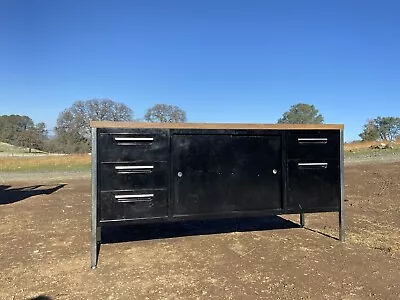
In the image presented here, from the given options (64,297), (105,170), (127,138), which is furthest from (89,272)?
(127,138)

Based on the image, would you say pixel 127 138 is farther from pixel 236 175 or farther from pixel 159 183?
pixel 236 175

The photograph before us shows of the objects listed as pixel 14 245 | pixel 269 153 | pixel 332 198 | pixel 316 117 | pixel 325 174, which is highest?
pixel 316 117

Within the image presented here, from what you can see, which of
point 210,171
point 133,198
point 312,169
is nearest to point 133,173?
Result: point 133,198

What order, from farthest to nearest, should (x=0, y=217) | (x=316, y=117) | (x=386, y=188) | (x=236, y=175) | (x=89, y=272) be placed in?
(x=316, y=117) → (x=386, y=188) → (x=0, y=217) → (x=236, y=175) → (x=89, y=272)

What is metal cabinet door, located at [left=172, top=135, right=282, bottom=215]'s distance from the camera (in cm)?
412

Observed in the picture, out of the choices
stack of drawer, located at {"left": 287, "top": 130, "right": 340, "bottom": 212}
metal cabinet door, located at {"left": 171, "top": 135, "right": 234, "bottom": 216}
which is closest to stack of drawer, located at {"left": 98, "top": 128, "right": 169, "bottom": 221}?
metal cabinet door, located at {"left": 171, "top": 135, "right": 234, "bottom": 216}

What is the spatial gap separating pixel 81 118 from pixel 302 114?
37.0 metres

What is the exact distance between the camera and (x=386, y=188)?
9258 millimetres

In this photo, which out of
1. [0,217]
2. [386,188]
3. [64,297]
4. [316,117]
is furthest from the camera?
[316,117]

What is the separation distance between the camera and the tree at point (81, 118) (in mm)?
41553

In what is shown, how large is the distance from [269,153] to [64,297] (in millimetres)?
2862

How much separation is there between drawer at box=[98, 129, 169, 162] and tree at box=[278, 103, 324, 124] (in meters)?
56.1


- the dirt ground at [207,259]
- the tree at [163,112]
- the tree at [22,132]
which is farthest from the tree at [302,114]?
the dirt ground at [207,259]

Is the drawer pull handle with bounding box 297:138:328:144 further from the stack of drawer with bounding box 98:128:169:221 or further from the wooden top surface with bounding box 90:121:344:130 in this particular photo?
the stack of drawer with bounding box 98:128:169:221
